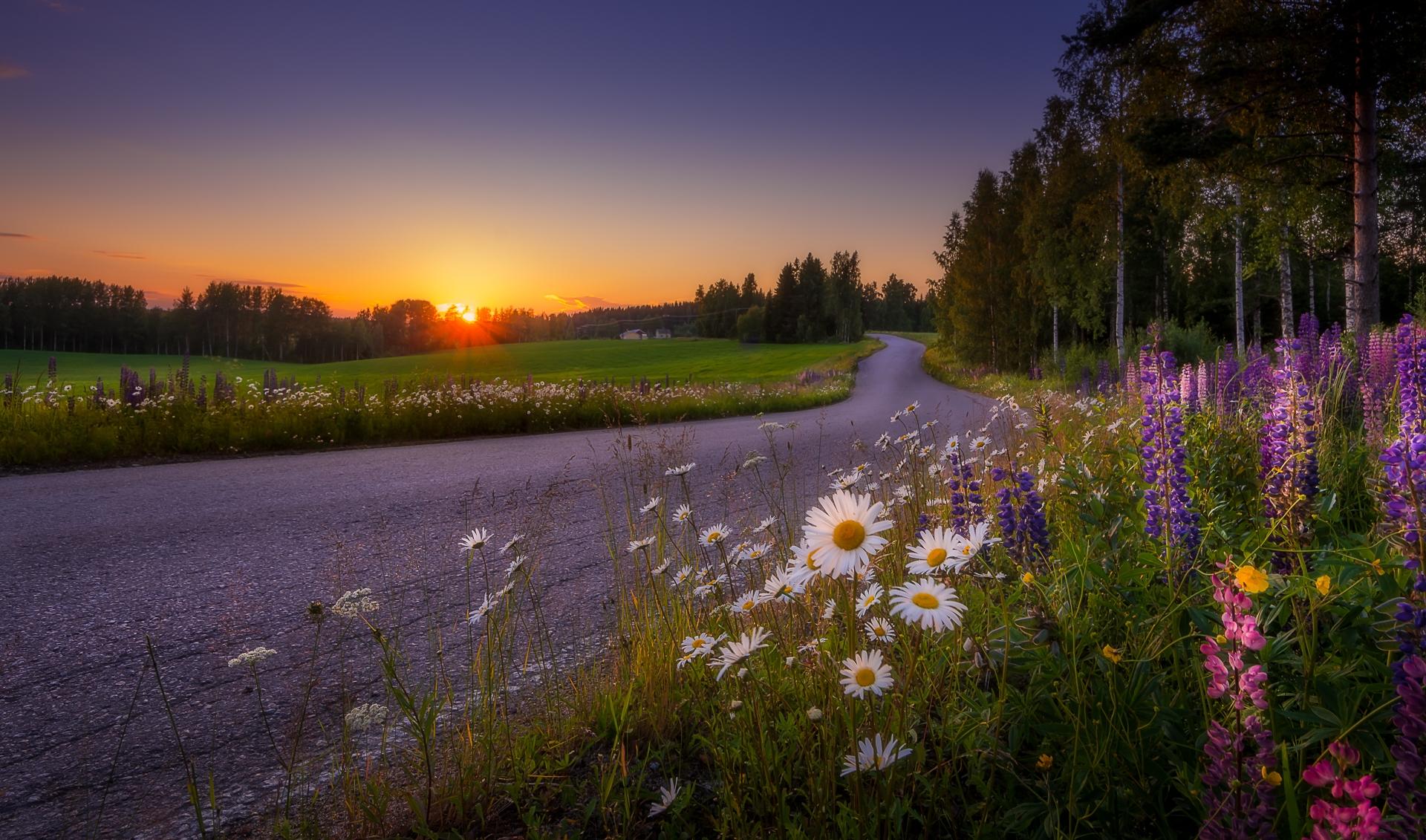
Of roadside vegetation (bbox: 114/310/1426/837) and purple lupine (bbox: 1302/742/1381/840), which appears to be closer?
purple lupine (bbox: 1302/742/1381/840)

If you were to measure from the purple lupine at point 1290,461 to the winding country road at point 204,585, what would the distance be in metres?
2.87

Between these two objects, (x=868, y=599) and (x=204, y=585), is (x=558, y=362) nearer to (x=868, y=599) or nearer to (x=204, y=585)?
(x=204, y=585)

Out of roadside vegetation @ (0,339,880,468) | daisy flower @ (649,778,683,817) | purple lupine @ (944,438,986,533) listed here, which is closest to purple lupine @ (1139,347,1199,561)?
purple lupine @ (944,438,986,533)

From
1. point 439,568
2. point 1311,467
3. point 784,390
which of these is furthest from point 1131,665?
point 784,390

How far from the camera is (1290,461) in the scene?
2.43 metres

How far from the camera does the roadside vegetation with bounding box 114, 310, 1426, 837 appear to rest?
55.1 inches

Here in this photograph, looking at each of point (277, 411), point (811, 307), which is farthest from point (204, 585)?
point (811, 307)

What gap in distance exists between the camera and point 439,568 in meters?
4.57

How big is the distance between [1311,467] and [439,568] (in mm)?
4467

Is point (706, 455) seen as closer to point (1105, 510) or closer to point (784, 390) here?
point (1105, 510)

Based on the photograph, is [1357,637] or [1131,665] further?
[1131,665]

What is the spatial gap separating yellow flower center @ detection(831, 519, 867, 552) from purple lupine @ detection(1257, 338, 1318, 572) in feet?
4.84

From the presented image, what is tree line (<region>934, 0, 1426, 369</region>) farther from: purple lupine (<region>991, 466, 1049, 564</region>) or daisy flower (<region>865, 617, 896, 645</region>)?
daisy flower (<region>865, 617, 896, 645</region>)

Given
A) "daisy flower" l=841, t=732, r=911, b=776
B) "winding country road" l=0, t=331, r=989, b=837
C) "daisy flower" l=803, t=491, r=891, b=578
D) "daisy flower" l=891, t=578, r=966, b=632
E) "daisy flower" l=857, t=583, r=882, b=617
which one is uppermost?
"daisy flower" l=803, t=491, r=891, b=578
